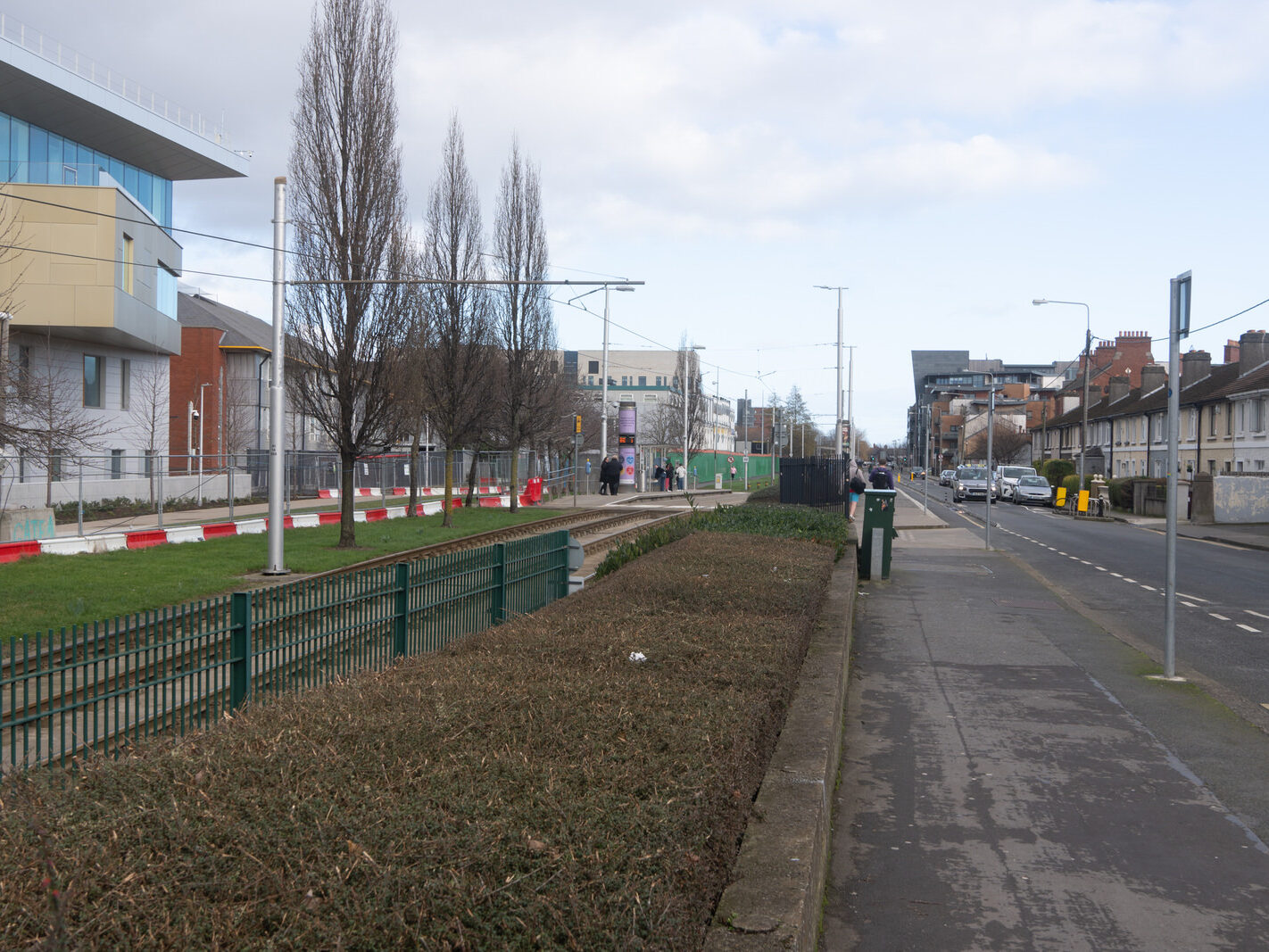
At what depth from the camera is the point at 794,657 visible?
7277 mm

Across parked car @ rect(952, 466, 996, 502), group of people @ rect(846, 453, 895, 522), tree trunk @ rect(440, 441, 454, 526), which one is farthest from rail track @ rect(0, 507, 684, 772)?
parked car @ rect(952, 466, 996, 502)

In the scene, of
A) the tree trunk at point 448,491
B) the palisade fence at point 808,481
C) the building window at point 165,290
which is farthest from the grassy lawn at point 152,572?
the building window at point 165,290

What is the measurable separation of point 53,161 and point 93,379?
9324 millimetres

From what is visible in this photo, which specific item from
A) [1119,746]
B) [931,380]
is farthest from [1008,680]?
[931,380]

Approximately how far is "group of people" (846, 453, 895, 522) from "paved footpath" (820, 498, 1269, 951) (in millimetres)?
9078

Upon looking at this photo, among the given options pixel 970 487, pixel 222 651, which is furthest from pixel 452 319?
pixel 970 487

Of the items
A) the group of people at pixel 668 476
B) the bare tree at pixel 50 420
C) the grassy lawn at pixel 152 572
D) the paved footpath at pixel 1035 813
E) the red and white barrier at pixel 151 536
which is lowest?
the paved footpath at pixel 1035 813

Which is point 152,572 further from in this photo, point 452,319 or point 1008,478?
point 1008,478

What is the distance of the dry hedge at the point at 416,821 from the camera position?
2869 millimetres

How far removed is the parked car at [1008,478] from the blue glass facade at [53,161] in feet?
144

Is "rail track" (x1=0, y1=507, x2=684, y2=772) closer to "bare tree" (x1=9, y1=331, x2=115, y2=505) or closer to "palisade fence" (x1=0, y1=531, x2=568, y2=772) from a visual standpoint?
"palisade fence" (x1=0, y1=531, x2=568, y2=772)

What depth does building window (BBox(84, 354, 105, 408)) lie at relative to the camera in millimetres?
34344

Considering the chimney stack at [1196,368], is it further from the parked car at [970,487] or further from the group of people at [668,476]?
the group of people at [668,476]

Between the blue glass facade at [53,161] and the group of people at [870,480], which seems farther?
the blue glass facade at [53,161]
